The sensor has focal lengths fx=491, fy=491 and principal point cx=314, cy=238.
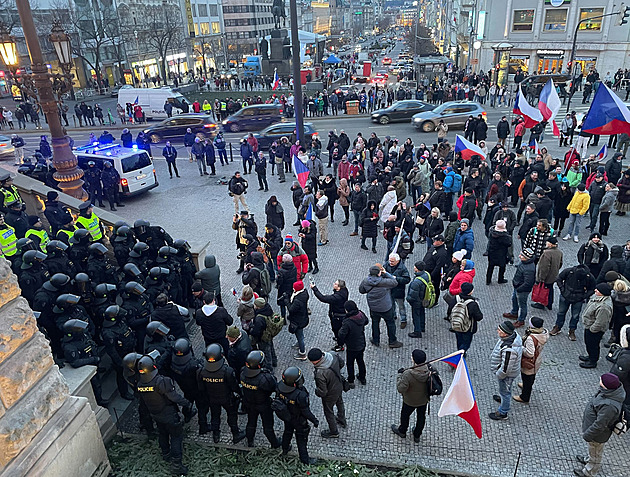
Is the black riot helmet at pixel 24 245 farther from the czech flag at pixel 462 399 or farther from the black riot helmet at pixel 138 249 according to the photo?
the czech flag at pixel 462 399

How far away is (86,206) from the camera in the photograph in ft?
Result: 35.9

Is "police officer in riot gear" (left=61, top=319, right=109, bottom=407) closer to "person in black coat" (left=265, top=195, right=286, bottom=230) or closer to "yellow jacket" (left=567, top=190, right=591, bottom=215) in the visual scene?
"person in black coat" (left=265, top=195, right=286, bottom=230)

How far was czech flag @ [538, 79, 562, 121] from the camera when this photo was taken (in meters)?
17.1

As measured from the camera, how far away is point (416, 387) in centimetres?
625

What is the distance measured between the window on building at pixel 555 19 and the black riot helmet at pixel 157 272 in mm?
47262

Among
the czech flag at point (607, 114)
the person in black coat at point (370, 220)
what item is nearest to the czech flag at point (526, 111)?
the czech flag at point (607, 114)

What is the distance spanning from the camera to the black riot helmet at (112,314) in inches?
285

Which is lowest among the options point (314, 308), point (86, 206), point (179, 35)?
point (314, 308)

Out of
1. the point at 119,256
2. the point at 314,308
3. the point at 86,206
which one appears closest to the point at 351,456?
the point at 314,308

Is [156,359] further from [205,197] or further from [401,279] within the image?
[205,197]

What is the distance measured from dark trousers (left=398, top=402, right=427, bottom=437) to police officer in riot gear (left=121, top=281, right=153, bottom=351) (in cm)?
427

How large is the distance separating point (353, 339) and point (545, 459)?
2.94 m

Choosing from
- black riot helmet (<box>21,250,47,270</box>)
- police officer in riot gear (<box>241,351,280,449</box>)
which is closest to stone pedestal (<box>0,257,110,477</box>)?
police officer in riot gear (<box>241,351,280,449</box>)

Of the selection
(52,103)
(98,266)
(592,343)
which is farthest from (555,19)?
(98,266)
